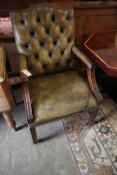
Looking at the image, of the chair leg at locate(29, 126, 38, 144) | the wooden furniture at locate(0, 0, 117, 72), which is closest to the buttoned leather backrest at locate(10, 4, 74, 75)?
the wooden furniture at locate(0, 0, 117, 72)

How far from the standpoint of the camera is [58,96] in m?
1.20

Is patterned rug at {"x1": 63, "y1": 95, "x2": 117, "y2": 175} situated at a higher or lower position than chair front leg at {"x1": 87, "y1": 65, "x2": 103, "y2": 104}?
lower

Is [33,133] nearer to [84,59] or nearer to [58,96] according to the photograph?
[58,96]

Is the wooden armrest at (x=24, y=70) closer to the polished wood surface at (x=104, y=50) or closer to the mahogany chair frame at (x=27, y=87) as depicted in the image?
the mahogany chair frame at (x=27, y=87)

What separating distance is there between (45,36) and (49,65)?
26cm

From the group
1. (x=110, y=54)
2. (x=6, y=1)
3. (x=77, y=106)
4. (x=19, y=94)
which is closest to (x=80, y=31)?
(x=110, y=54)

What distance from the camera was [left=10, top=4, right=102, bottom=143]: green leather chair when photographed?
44.4 inches

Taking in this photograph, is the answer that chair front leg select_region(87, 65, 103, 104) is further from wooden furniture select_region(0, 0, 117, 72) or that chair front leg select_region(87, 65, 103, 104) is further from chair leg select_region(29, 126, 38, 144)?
chair leg select_region(29, 126, 38, 144)

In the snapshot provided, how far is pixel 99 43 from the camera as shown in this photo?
4.68 ft

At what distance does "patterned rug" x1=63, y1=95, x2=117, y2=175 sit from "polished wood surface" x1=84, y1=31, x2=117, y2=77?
69cm

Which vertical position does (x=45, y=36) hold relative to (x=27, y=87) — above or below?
above

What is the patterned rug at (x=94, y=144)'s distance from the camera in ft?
4.13

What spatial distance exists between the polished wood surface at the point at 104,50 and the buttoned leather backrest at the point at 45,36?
0.73 ft

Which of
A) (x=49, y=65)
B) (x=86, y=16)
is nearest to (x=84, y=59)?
(x=49, y=65)
